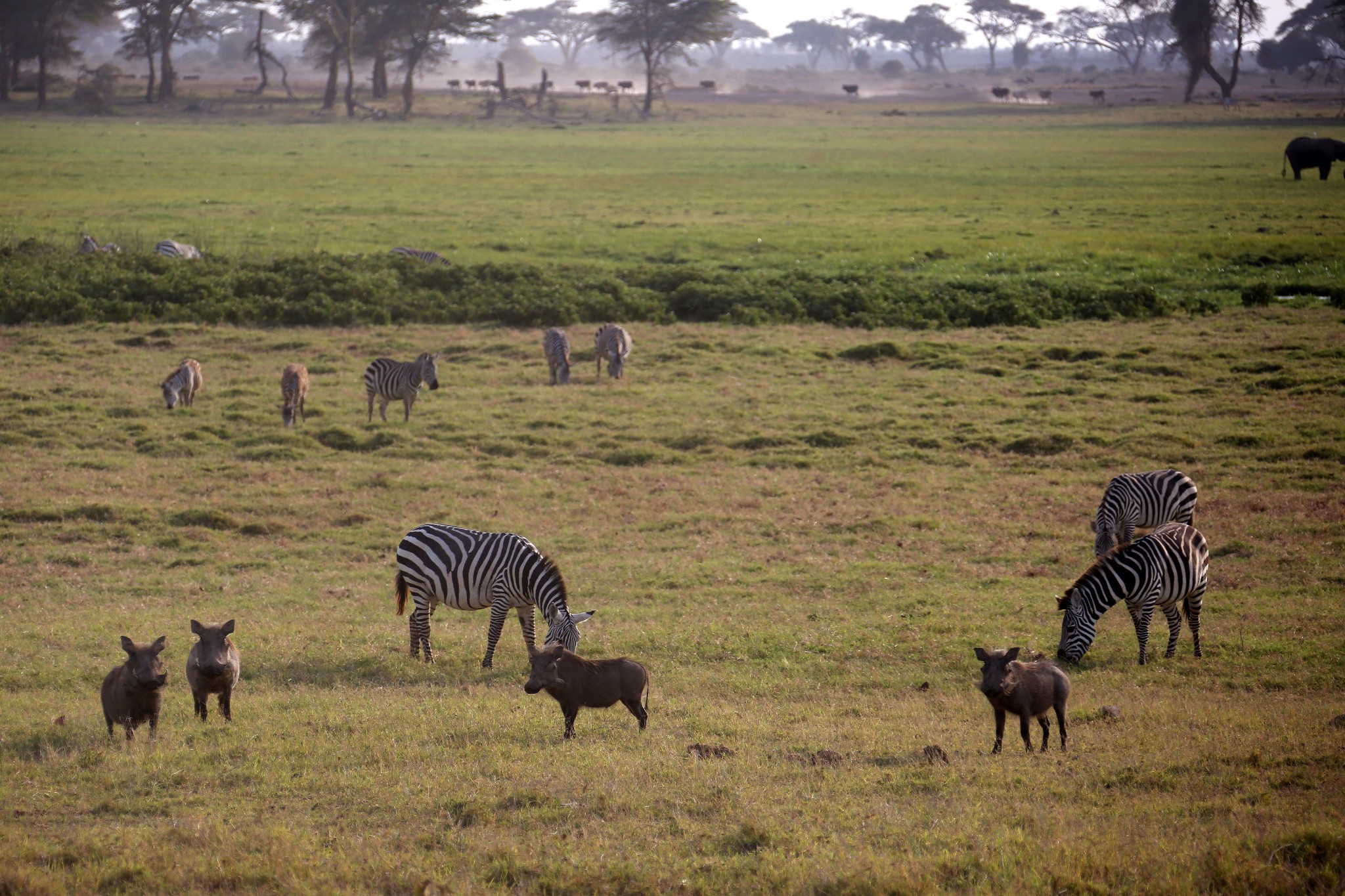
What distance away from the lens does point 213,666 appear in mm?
8367

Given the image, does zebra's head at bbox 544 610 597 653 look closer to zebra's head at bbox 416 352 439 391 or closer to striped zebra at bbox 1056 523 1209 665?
striped zebra at bbox 1056 523 1209 665

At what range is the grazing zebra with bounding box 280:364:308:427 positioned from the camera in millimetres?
19406

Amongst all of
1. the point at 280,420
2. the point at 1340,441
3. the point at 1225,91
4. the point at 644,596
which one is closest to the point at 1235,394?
the point at 1340,441

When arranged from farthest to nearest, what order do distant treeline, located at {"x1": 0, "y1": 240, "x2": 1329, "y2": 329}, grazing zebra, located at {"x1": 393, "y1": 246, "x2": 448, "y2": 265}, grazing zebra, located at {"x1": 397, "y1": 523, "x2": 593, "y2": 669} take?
grazing zebra, located at {"x1": 393, "y1": 246, "x2": 448, "y2": 265} → distant treeline, located at {"x1": 0, "y1": 240, "x2": 1329, "y2": 329} → grazing zebra, located at {"x1": 397, "y1": 523, "x2": 593, "y2": 669}

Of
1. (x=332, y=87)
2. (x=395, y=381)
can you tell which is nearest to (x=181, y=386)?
(x=395, y=381)

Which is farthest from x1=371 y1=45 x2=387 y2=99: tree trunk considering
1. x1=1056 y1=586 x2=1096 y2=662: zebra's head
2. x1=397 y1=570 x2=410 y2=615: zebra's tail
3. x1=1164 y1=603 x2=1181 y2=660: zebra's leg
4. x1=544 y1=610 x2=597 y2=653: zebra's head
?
x1=1056 y1=586 x2=1096 y2=662: zebra's head

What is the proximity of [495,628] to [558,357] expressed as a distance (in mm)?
12538

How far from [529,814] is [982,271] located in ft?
89.1

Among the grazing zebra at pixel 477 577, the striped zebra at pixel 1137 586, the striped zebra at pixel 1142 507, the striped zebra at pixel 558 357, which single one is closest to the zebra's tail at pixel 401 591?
the grazing zebra at pixel 477 577

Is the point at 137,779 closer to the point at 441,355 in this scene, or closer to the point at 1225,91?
the point at 441,355

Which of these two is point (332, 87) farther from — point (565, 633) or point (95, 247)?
point (565, 633)

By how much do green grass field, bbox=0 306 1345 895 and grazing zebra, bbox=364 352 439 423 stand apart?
1.87ft

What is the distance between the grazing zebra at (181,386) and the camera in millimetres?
19969

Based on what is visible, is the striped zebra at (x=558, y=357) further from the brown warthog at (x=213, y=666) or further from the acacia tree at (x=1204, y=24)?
the acacia tree at (x=1204, y=24)
